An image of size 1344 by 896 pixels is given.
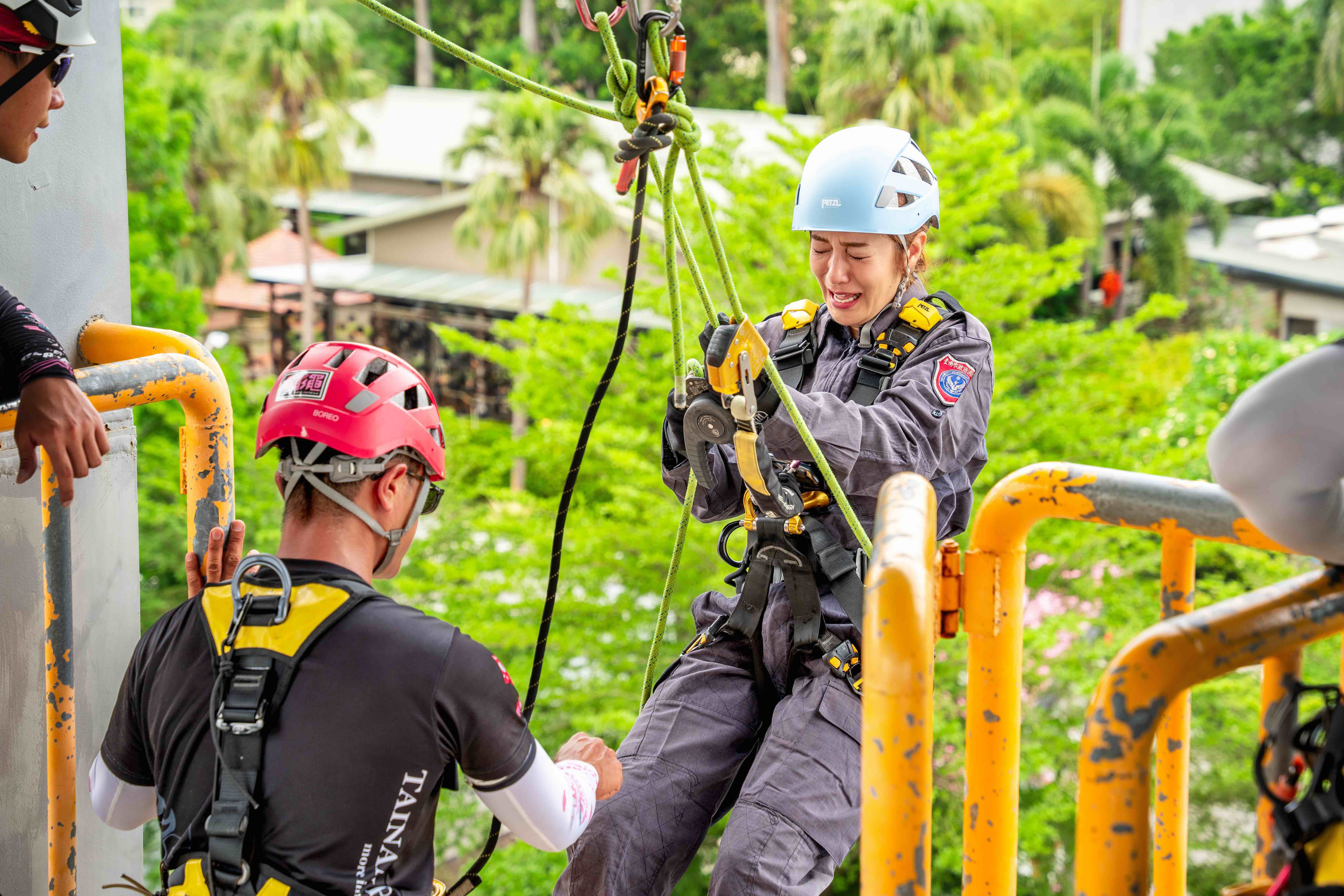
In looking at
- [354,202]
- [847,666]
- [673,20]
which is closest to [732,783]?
[847,666]

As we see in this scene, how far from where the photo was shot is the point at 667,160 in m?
2.58

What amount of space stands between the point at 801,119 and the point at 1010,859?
1186 inches

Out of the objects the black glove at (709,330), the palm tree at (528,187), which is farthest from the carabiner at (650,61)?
the palm tree at (528,187)

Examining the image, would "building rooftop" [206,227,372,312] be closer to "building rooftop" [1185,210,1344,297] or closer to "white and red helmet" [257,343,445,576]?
"building rooftop" [1185,210,1344,297]

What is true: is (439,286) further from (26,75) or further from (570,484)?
(26,75)

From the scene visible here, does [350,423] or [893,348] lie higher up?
[893,348]

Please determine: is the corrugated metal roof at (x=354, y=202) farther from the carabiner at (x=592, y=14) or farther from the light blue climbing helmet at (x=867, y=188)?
the carabiner at (x=592, y=14)

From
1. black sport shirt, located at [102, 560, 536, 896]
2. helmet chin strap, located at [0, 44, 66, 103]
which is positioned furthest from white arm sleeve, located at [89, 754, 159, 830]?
helmet chin strap, located at [0, 44, 66, 103]

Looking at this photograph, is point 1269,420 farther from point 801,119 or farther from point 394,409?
point 801,119

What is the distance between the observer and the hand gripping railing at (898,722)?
1.59 metres

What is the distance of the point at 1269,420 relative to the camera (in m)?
1.49

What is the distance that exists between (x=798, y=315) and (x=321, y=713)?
172cm

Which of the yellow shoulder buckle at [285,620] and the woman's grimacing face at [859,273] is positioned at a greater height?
the woman's grimacing face at [859,273]

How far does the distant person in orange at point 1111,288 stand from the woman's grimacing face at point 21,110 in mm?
27267
